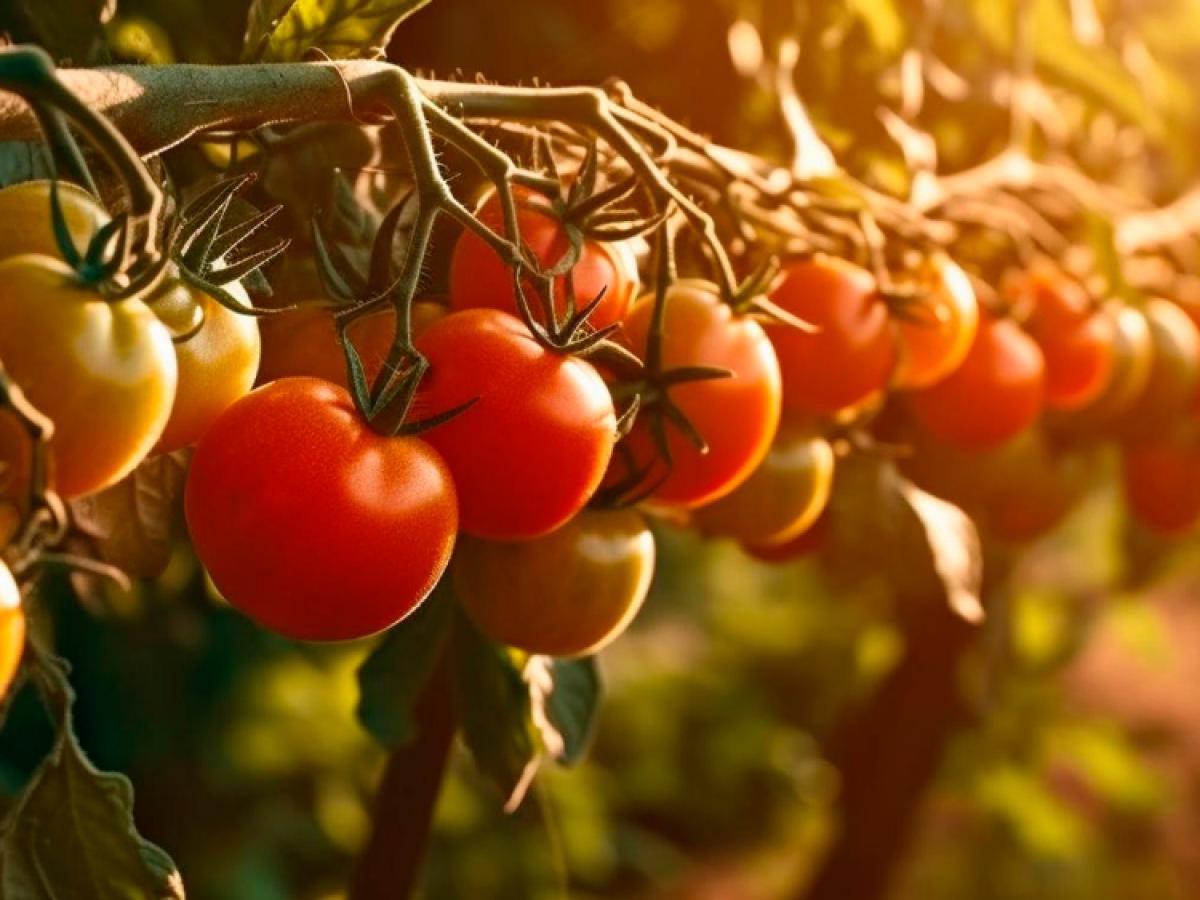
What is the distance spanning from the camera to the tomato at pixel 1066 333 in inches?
36.3

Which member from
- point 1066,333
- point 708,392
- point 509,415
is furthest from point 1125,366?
point 509,415

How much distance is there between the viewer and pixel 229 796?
5.76 feet

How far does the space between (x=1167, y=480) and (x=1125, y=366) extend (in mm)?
210

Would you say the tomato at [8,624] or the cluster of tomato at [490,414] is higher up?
the tomato at [8,624]

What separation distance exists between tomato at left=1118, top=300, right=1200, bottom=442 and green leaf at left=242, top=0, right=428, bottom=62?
0.66m

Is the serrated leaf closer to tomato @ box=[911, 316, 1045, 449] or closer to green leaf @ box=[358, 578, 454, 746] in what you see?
green leaf @ box=[358, 578, 454, 746]

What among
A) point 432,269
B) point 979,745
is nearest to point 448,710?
point 432,269

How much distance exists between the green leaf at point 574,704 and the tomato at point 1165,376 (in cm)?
51

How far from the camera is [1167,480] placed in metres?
→ 1.16

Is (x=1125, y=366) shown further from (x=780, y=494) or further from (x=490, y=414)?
(x=490, y=414)

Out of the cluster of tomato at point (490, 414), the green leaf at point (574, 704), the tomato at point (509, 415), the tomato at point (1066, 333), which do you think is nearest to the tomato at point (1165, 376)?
the tomato at point (1066, 333)

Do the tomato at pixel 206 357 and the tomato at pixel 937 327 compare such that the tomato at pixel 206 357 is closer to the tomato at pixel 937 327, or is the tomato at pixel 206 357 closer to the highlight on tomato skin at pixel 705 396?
the highlight on tomato skin at pixel 705 396

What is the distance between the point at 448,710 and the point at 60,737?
0.38 meters

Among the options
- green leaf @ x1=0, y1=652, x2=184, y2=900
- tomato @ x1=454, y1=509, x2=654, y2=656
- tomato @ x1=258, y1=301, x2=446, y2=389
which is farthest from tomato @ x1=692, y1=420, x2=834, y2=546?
green leaf @ x1=0, y1=652, x2=184, y2=900
